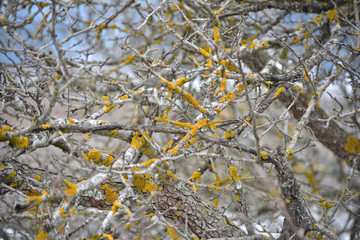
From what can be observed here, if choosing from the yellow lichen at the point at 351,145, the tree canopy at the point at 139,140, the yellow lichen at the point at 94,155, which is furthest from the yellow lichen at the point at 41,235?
the yellow lichen at the point at 351,145

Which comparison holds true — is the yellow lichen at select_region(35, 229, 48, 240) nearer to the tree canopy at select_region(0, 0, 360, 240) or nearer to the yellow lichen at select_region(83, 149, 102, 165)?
the tree canopy at select_region(0, 0, 360, 240)

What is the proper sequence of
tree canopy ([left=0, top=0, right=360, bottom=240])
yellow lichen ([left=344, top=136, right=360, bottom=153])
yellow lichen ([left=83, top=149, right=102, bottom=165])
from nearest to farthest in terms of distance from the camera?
tree canopy ([left=0, top=0, right=360, bottom=240])
yellow lichen ([left=83, top=149, right=102, bottom=165])
yellow lichen ([left=344, top=136, right=360, bottom=153])

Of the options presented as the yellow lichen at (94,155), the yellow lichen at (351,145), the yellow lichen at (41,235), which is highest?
the yellow lichen at (351,145)

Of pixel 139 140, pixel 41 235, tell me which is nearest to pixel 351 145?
pixel 139 140

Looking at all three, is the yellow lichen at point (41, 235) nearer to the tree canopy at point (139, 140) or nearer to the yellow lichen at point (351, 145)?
the tree canopy at point (139, 140)

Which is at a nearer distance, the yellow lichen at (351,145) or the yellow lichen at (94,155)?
the yellow lichen at (94,155)

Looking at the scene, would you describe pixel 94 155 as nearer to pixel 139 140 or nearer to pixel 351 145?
pixel 139 140

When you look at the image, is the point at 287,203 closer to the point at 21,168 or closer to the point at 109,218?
the point at 109,218

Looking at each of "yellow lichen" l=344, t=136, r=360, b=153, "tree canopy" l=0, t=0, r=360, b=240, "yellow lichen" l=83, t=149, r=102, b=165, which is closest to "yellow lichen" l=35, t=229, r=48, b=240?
"tree canopy" l=0, t=0, r=360, b=240

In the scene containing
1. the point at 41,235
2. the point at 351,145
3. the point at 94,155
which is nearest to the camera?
the point at 41,235

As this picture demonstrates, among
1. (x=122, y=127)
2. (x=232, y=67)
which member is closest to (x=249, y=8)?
(x=232, y=67)

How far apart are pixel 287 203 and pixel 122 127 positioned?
1.55m

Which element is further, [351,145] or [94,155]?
[351,145]

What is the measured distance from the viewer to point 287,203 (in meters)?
2.50
